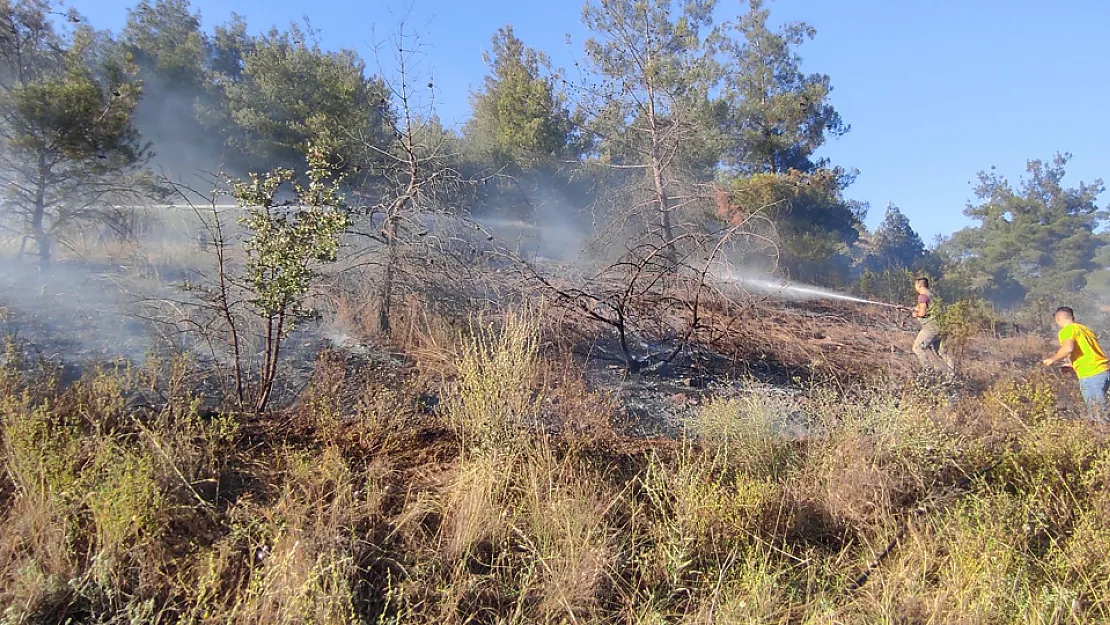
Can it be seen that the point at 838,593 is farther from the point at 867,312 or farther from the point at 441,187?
the point at 867,312

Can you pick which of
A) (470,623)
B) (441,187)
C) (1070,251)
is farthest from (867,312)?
(1070,251)

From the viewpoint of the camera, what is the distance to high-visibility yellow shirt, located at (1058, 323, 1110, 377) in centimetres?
614

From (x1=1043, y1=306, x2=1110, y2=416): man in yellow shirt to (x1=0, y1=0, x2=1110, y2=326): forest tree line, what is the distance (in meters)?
3.21

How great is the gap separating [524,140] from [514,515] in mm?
16329

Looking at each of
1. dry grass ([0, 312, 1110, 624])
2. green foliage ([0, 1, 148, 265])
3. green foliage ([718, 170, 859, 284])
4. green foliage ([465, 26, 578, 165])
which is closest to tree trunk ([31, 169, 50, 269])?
green foliage ([0, 1, 148, 265])

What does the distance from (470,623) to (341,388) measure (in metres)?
2.87

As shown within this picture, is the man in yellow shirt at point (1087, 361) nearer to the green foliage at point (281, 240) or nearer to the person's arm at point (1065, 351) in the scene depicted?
the person's arm at point (1065, 351)

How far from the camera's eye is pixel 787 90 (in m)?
20.8

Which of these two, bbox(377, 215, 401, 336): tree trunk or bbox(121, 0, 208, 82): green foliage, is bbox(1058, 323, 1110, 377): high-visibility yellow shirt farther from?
bbox(121, 0, 208, 82): green foliage

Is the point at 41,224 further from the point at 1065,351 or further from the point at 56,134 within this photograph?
the point at 1065,351

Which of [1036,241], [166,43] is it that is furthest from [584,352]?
[1036,241]

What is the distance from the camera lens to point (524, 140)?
1841 centimetres

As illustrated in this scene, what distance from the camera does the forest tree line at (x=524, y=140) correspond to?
8648 mm

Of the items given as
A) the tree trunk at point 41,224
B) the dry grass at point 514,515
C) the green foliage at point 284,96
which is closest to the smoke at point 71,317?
the tree trunk at point 41,224
